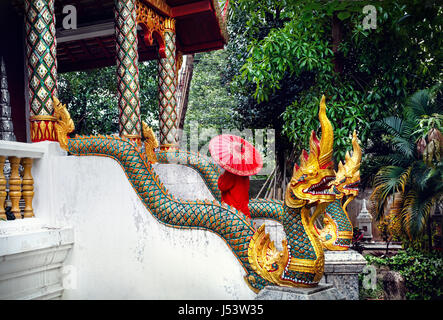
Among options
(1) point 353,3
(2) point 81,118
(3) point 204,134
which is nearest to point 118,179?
(1) point 353,3

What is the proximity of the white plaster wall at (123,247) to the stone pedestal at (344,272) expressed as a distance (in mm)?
985

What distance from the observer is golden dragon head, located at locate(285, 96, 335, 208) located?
2793 millimetres

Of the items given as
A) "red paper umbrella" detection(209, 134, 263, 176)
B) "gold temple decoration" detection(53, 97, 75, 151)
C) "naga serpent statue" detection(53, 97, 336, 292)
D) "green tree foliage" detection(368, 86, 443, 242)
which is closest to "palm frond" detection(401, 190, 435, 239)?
"green tree foliage" detection(368, 86, 443, 242)

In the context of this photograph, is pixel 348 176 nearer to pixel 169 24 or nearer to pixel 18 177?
pixel 18 177

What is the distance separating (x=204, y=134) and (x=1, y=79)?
694 centimetres

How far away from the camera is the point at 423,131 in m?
7.27

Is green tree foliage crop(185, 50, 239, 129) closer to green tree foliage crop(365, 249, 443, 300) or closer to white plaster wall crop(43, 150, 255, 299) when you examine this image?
green tree foliage crop(365, 249, 443, 300)

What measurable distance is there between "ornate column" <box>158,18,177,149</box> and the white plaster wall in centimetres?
348

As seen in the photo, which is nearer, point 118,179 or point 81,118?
point 118,179

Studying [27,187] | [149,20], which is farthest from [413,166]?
[27,187]

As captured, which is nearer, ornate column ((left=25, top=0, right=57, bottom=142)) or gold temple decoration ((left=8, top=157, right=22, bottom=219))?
gold temple decoration ((left=8, top=157, right=22, bottom=219))

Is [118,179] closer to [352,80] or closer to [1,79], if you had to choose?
[1,79]

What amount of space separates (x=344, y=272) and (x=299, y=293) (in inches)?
47.6

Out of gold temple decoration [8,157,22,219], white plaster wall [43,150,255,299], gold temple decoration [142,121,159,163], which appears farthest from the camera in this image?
gold temple decoration [142,121,159,163]
